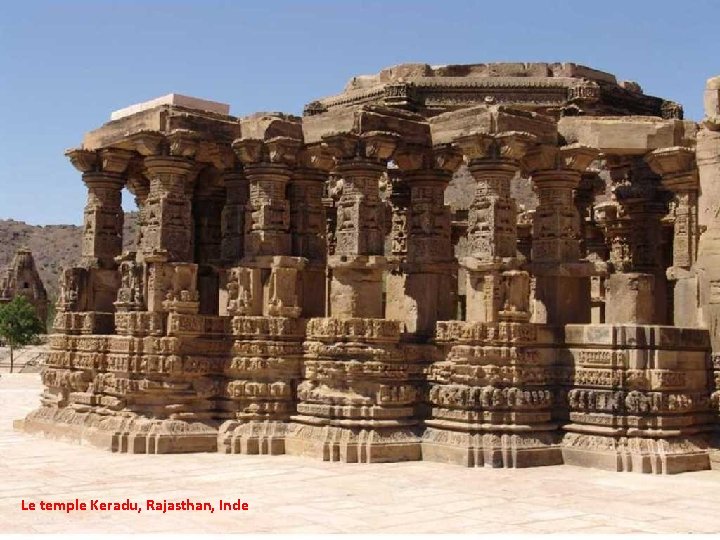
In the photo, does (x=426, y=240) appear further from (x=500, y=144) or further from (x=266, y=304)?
(x=266, y=304)

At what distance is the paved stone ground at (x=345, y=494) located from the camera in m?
9.34

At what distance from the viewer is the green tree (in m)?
56.1

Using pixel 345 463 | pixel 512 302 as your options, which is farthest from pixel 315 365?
pixel 512 302

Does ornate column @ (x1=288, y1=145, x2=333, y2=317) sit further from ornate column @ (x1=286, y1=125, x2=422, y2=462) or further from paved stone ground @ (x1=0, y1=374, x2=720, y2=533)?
paved stone ground @ (x1=0, y1=374, x2=720, y2=533)

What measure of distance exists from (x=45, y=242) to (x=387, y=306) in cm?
10844

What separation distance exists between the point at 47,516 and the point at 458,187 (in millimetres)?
55655

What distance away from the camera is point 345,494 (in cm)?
1110

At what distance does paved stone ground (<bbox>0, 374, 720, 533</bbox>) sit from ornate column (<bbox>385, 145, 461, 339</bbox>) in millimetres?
3079

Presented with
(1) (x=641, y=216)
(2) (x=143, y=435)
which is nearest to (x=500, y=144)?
(1) (x=641, y=216)

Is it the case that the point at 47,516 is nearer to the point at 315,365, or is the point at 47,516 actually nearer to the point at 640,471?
the point at 315,365

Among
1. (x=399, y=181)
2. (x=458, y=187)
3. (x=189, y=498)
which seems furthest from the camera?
(x=458, y=187)

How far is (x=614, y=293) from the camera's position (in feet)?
49.0

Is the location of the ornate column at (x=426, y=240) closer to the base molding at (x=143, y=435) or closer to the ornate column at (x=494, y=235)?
the ornate column at (x=494, y=235)

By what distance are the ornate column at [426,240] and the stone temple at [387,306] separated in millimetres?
35
